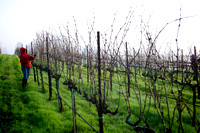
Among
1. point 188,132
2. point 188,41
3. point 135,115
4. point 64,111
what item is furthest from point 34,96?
point 188,41

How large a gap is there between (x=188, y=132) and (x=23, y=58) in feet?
21.1

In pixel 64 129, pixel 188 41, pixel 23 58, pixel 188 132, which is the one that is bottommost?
pixel 188 132

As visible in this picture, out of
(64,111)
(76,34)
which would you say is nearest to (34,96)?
(64,111)

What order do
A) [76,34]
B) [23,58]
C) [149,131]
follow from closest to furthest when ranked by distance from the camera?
[149,131], [76,34], [23,58]

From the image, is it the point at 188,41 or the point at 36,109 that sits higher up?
the point at 188,41

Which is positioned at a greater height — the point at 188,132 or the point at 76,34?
the point at 76,34

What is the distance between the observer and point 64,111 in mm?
4152

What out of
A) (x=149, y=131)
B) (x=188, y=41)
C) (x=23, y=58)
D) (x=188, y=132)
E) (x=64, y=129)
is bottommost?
(x=188, y=132)

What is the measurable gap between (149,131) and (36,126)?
272 cm

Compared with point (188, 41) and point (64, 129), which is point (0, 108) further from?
point (188, 41)

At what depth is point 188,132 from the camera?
10.6 feet

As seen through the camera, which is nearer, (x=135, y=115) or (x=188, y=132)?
(x=188, y=132)

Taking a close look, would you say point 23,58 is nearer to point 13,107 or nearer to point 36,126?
point 13,107

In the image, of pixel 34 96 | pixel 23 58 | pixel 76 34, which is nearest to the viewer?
pixel 76 34
